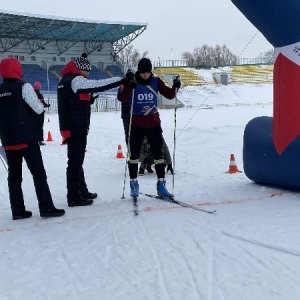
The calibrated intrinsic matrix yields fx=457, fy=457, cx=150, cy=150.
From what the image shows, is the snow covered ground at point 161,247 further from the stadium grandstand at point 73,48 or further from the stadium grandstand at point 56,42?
the stadium grandstand at point 56,42

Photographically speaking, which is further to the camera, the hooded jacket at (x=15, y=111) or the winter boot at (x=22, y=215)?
the winter boot at (x=22, y=215)

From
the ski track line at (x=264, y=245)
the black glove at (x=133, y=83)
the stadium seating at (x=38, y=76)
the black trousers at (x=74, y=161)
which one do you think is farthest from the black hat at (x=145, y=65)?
the stadium seating at (x=38, y=76)

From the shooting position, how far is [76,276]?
10.1ft

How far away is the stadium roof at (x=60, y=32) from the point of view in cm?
3878

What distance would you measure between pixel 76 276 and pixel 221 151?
23.6ft

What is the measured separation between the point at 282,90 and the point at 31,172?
293 cm

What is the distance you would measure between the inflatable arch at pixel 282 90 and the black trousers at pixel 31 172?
2647 millimetres

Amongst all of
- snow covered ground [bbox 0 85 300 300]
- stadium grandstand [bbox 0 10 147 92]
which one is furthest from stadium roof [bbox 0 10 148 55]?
snow covered ground [bbox 0 85 300 300]

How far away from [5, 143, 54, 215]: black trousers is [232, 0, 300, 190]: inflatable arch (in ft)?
→ 8.68

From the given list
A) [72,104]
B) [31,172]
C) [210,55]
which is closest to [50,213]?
[31,172]

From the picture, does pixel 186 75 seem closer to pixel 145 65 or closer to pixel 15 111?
pixel 145 65

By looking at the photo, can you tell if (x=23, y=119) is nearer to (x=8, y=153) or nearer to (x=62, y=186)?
(x=8, y=153)

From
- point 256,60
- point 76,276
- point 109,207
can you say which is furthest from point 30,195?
point 256,60

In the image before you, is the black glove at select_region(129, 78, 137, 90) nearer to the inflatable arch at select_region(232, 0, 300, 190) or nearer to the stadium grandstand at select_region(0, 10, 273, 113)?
the inflatable arch at select_region(232, 0, 300, 190)
